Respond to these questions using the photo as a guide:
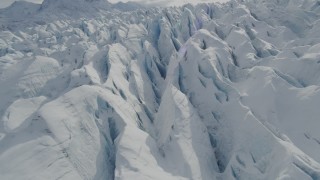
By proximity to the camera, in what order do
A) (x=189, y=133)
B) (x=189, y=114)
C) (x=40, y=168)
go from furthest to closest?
(x=189, y=114) < (x=189, y=133) < (x=40, y=168)

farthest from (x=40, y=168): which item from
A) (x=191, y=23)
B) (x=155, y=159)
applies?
(x=191, y=23)

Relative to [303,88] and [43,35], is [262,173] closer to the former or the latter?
[303,88]

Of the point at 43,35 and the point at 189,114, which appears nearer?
the point at 189,114

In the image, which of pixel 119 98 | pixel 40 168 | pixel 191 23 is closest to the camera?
pixel 40 168

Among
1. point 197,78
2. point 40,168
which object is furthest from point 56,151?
point 197,78

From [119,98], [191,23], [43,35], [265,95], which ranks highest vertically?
[265,95]

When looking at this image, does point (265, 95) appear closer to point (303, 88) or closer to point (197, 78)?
point (303, 88)

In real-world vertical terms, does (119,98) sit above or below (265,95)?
below
